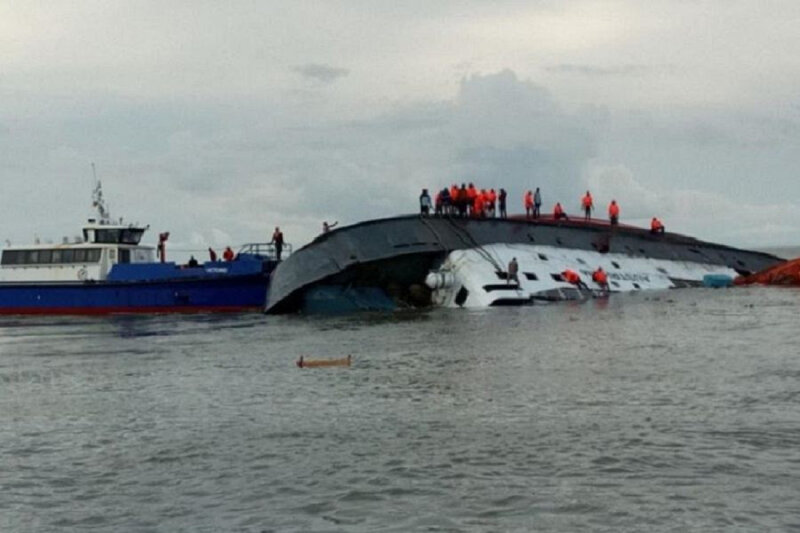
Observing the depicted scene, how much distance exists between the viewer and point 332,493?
40.1ft

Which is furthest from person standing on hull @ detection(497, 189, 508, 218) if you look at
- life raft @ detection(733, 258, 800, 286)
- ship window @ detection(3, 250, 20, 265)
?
ship window @ detection(3, 250, 20, 265)

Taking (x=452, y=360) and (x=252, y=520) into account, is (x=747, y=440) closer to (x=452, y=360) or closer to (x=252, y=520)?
(x=252, y=520)

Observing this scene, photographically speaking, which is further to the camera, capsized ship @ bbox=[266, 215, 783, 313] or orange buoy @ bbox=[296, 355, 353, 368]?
capsized ship @ bbox=[266, 215, 783, 313]

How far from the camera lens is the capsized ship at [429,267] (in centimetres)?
4400

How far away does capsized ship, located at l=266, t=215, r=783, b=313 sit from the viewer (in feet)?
144

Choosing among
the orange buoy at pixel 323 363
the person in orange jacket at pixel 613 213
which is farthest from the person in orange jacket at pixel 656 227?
the orange buoy at pixel 323 363

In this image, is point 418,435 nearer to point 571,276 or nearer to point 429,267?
point 429,267

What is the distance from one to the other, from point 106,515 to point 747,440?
8.75 meters

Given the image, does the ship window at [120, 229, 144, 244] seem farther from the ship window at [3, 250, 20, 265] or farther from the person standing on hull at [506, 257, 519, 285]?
the person standing on hull at [506, 257, 519, 285]

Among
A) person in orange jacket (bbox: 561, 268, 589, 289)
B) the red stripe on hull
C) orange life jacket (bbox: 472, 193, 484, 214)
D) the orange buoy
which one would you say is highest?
orange life jacket (bbox: 472, 193, 484, 214)

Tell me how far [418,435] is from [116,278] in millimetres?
41870

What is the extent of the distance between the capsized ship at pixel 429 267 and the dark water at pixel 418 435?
13313 millimetres

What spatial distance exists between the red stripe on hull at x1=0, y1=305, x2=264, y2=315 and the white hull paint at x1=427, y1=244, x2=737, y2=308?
447 inches

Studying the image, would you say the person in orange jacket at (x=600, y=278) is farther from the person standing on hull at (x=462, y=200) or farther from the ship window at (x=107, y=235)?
the ship window at (x=107, y=235)
